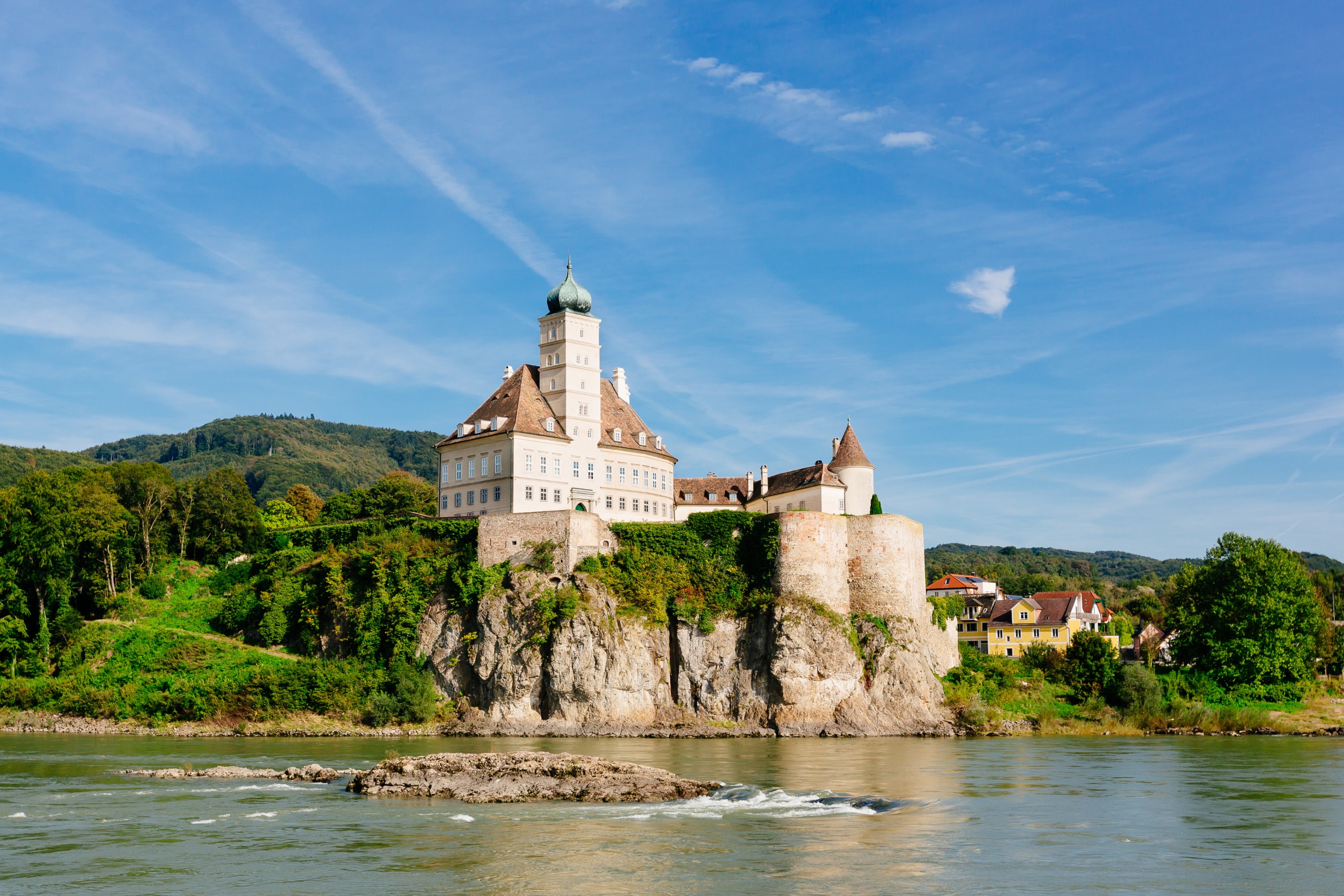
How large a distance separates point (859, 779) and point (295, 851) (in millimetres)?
18742

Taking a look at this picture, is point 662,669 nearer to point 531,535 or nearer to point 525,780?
point 531,535

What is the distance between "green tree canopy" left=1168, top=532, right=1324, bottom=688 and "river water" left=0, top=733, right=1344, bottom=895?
26.7 m

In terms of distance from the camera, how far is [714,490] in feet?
246

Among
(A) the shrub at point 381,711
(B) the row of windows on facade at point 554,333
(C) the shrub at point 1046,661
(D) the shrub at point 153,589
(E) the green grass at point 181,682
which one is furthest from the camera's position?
(B) the row of windows on facade at point 554,333

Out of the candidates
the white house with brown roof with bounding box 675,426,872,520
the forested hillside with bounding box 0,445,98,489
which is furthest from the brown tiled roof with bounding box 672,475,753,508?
the forested hillside with bounding box 0,445,98,489

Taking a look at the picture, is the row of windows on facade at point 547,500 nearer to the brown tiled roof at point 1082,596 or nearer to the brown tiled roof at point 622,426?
the brown tiled roof at point 622,426

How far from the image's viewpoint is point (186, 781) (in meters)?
35.2

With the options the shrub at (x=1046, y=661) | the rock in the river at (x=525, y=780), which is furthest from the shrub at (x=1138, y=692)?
the rock in the river at (x=525, y=780)

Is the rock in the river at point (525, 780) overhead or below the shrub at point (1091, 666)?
below

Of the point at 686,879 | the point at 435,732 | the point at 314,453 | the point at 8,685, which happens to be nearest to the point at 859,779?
the point at 686,879

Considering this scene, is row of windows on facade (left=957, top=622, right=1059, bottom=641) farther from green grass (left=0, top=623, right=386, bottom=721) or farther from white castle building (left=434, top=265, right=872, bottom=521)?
green grass (left=0, top=623, right=386, bottom=721)

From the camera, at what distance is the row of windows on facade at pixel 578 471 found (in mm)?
64812

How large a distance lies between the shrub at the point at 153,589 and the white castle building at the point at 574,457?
16809mm

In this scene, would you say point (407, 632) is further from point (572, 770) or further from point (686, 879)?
point (686, 879)
